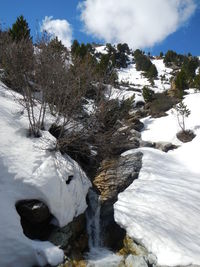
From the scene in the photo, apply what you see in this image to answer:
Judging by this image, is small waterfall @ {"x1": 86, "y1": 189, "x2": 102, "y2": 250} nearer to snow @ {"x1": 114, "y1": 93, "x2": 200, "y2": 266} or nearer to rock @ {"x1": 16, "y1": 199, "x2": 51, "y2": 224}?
snow @ {"x1": 114, "y1": 93, "x2": 200, "y2": 266}

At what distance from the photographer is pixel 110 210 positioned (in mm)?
7867

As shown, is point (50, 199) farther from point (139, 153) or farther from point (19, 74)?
point (139, 153)

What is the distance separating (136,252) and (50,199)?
2.32 m

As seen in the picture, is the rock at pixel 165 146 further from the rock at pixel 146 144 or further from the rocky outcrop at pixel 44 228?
the rocky outcrop at pixel 44 228

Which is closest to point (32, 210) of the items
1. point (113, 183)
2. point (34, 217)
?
point (34, 217)

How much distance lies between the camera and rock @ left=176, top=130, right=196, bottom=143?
714 inches

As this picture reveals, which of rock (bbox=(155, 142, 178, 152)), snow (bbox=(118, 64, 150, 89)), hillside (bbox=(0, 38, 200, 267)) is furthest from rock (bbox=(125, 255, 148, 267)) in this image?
snow (bbox=(118, 64, 150, 89))

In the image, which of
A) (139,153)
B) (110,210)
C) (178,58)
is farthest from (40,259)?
(178,58)

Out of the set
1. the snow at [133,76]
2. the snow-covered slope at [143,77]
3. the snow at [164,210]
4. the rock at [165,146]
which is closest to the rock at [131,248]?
the snow at [164,210]

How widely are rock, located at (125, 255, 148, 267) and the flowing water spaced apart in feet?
0.74

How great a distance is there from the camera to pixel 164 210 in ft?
25.0

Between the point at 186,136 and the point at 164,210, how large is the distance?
11.8 meters

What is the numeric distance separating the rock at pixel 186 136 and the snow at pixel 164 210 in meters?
4.83

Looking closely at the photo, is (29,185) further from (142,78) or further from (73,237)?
(142,78)
